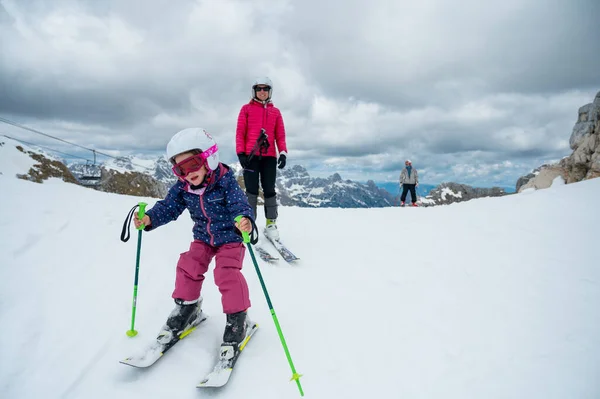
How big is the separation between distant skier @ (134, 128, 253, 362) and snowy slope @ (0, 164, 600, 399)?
34cm

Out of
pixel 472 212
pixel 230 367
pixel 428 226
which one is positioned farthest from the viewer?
pixel 472 212

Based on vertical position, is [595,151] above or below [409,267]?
above

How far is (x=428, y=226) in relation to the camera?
337 inches

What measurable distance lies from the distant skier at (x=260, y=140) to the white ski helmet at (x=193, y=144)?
276 cm

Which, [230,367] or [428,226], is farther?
[428,226]

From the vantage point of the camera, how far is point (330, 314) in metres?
3.92

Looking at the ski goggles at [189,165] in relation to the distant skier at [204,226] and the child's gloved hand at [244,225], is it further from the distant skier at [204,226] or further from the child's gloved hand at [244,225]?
the child's gloved hand at [244,225]

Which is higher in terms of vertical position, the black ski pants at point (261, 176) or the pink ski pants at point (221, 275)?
the black ski pants at point (261, 176)

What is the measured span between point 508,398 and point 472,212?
8264 mm

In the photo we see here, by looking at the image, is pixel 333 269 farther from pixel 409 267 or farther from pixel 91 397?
pixel 91 397

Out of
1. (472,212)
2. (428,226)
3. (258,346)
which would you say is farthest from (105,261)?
(472,212)

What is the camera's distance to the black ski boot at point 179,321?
3092 millimetres

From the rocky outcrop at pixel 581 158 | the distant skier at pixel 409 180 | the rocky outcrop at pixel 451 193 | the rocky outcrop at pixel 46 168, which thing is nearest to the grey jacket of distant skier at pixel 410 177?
the distant skier at pixel 409 180

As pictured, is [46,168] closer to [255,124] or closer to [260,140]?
[255,124]
